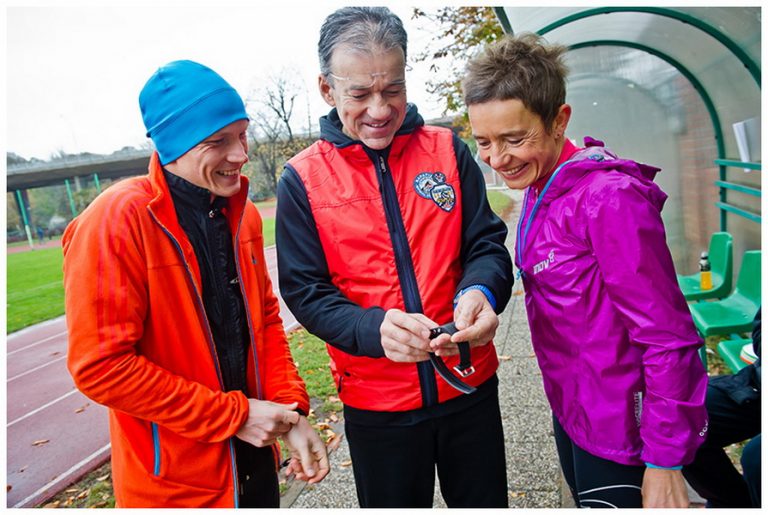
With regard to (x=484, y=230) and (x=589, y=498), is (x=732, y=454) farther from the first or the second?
(x=484, y=230)

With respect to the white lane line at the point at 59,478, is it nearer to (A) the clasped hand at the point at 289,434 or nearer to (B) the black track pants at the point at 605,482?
(A) the clasped hand at the point at 289,434

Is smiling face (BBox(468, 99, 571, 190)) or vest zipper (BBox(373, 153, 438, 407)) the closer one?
smiling face (BBox(468, 99, 571, 190))

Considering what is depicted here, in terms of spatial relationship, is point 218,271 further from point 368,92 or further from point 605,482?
point 605,482

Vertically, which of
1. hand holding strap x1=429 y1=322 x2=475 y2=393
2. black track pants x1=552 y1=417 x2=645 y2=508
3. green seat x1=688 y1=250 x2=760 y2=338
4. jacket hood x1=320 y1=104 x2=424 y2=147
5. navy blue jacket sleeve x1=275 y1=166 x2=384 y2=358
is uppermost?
jacket hood x1=320 y1=104 x2=424 y2=147

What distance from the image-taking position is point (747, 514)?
1.85 metres

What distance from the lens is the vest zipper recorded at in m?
1.91

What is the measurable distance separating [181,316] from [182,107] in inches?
25.6

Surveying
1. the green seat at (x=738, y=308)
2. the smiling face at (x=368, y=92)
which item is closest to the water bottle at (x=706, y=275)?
the green seat at (x=738, y=308)

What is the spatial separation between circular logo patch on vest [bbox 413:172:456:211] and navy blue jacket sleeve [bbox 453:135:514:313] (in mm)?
83

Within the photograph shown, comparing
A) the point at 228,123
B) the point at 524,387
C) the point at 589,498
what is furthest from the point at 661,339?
the point at 524,387

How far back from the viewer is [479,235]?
2.05 m

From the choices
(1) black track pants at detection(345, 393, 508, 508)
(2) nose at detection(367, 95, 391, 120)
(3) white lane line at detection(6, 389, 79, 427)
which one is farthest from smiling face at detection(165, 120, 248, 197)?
(3) white lane line at detection(6, 389, 79, 427)

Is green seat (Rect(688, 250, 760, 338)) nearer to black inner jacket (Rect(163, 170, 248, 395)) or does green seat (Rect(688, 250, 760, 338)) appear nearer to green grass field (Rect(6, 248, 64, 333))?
black inner jacket (Rect(163, 170, 248, 395))

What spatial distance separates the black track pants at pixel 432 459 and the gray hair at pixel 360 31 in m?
1.31
